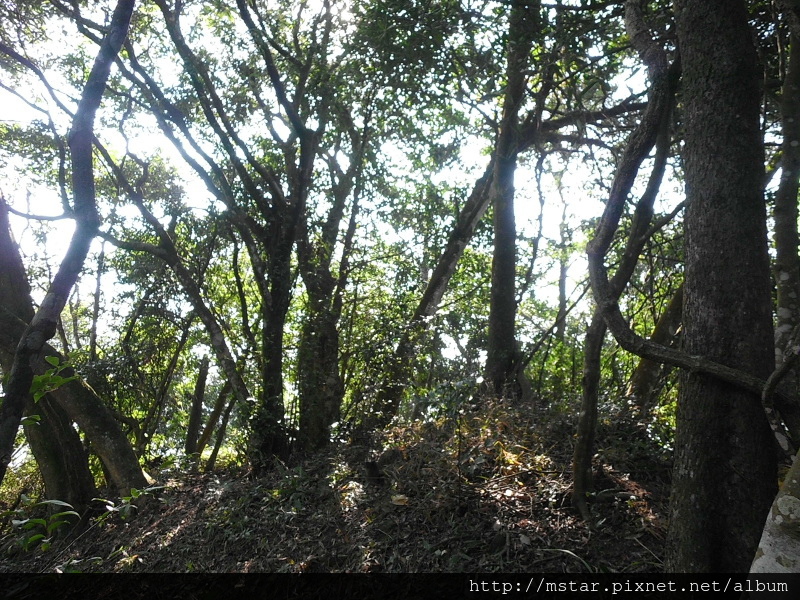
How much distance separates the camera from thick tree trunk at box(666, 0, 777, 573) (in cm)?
316

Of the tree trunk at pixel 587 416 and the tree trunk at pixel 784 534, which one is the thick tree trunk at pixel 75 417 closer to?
the tree trunk at pixel 587 416

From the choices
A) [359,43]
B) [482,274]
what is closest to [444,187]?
[482,274]

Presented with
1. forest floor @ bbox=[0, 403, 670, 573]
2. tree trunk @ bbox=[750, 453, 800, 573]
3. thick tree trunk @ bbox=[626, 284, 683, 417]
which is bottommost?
forest floor @ bbox=[0, 403, 670, 573]

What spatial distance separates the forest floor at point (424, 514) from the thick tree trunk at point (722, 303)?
2.52 feet

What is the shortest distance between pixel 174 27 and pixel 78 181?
629 centimetres

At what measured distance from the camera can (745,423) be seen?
3.20m

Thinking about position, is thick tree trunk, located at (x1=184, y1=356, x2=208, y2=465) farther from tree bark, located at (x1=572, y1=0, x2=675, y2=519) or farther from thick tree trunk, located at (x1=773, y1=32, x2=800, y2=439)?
thick tree trunk, located at (x1=773, y1=32, x2=800, y2=439)

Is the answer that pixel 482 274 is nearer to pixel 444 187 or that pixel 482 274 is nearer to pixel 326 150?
pixel 444 187

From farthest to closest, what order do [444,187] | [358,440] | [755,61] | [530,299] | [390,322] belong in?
1. [530,299]
2. [444,187]
3. [390,322]
4. [358,440]
5. [755,61]

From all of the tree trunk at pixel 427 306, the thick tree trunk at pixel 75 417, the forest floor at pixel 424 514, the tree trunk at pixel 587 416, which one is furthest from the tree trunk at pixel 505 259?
the thick tree trunk at pixel 75 417

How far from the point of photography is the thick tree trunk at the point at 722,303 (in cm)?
316

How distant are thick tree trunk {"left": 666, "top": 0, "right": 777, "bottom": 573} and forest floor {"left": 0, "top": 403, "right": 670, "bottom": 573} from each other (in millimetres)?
769

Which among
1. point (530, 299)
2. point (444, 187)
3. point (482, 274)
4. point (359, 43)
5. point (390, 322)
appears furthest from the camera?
Result: point (530, 299)

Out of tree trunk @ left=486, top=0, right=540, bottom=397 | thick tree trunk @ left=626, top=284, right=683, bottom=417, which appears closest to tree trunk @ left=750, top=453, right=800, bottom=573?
thick tree trunk @ left=626, top=284, right=683, bottom=417
